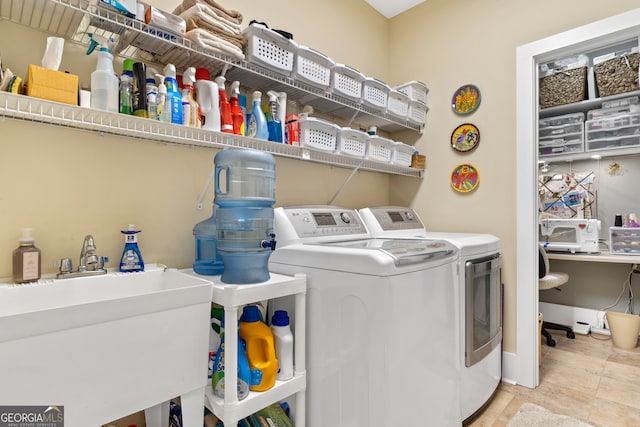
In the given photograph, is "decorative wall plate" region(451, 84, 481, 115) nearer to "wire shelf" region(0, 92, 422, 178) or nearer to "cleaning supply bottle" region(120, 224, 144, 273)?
A: "wire shelf" region(0, 92, 422, 178)

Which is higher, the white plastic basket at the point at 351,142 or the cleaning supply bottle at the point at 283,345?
the white plastic basket at the point at 351,142

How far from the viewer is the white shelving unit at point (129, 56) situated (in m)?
1.16

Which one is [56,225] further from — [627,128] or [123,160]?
[627,128]

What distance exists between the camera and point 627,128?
3039mm

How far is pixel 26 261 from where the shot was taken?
116 cm

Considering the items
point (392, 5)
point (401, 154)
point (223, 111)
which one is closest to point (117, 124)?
point (223, 111)

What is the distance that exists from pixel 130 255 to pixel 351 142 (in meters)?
1.37

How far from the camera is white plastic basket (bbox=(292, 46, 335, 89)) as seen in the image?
5.98ft

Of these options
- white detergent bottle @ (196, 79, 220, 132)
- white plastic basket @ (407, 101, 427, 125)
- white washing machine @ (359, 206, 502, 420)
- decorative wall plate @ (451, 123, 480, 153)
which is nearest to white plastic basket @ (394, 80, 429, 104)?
white plastic basket @ (407, 101, 427, 125)

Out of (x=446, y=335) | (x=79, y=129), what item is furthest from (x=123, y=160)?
(x=446, y=335)

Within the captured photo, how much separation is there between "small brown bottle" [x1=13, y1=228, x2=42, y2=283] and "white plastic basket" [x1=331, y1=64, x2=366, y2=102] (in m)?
1.64

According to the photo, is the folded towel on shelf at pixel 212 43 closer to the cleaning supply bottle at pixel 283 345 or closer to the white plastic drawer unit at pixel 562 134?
the cleaning supply bottle at pixel 283 345

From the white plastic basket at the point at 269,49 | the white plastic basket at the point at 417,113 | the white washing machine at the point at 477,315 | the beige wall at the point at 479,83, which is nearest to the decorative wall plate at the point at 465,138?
the beige wall at the point at 479,83

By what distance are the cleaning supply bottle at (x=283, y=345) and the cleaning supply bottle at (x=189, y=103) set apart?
924mm
